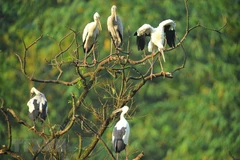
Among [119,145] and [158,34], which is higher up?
[158,34]

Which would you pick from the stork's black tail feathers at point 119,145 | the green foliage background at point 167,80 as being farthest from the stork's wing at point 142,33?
the green foliage background at point 167,80

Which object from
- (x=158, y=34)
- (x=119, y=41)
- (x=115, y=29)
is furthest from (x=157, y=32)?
(x=115, y=29)

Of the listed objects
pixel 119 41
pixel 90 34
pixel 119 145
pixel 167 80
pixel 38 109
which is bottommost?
pixel 167 80

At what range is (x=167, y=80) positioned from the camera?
18375mm

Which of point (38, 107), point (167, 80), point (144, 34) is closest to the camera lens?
point (144, 34)

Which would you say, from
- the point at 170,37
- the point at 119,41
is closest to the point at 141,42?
the point at 170,37

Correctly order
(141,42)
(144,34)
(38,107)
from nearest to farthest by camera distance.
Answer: (141,42)
(144,34)
(38,107)

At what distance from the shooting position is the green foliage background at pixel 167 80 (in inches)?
655

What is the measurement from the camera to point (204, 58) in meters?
18.1

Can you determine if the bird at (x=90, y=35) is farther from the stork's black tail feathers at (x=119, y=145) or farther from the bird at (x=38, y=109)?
the stork's black tail feathers at (x=119, y=145)

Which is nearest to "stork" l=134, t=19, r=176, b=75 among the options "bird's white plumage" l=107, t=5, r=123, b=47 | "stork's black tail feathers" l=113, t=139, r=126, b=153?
"bird's white plumage" l=107, t=5, r=123, b=47

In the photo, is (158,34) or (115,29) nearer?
(158,34)

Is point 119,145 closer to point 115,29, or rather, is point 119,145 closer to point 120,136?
point 120,136

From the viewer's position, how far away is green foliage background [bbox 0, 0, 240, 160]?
1664cm
